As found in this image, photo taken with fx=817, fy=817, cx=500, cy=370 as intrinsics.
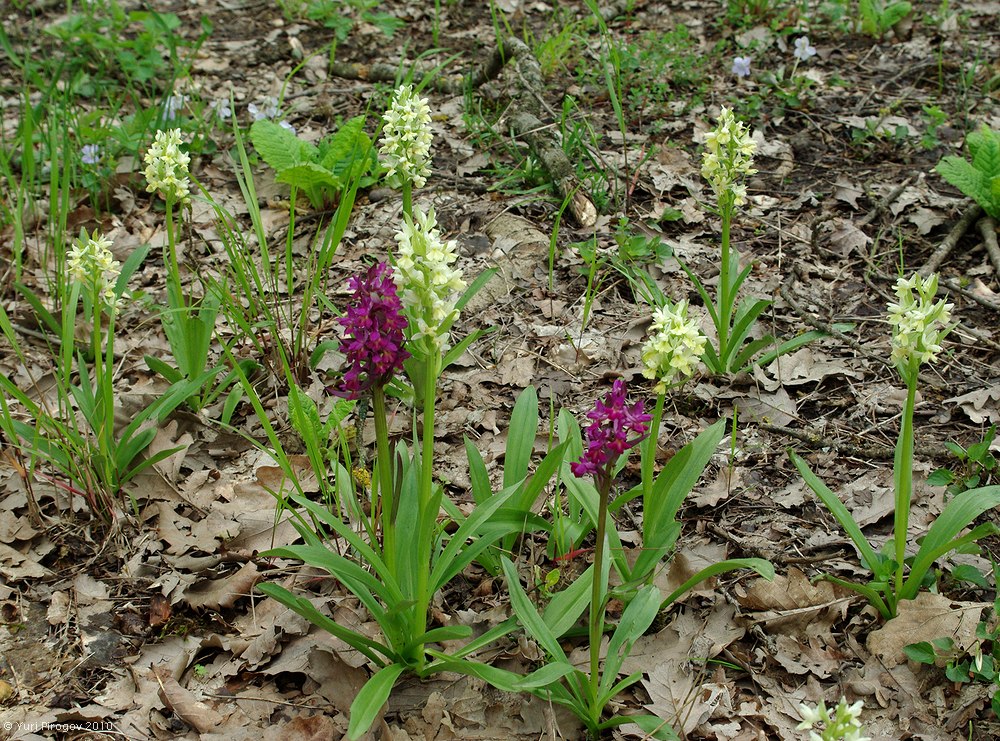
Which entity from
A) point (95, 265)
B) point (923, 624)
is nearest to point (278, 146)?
point (95, 265)

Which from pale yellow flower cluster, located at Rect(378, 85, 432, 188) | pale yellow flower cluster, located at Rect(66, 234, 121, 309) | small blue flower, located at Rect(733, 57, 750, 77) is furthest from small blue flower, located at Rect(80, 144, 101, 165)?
small blue flower, located at Rect(733, 57, 750, 77)

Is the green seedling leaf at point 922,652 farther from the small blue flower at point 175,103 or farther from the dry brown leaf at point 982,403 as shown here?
the small blue flower at point 175,103

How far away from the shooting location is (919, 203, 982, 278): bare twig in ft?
11.4

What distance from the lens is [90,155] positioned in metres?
4.25

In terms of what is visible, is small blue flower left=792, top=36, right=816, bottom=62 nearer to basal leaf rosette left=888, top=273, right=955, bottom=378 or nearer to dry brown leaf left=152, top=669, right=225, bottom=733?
basal leaf rosette left=888, top=273, right=955, bottom=378

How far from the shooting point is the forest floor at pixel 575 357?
2.18 m

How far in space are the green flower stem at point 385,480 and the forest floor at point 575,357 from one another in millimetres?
398

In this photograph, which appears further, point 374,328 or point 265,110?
point 265,110

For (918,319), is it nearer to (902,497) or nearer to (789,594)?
(902,497)

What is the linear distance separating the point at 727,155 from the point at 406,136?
3.66 feet

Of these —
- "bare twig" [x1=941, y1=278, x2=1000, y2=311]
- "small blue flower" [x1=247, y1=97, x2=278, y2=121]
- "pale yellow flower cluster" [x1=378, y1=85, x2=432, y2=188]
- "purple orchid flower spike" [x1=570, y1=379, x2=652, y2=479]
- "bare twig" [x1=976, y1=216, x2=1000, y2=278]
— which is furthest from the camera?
"small blue flower" [x1=247, y1=97, x2=278, y2=121]

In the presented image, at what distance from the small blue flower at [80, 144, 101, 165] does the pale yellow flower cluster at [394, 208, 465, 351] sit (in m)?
3.15

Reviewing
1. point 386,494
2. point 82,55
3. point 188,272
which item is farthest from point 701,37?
point 386,494

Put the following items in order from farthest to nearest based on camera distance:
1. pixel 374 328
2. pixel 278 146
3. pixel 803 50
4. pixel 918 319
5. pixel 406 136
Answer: pixel 803 50 < pixel 278 146 < pixel 406 136 < pixel 918 319 < pixel 374 328
